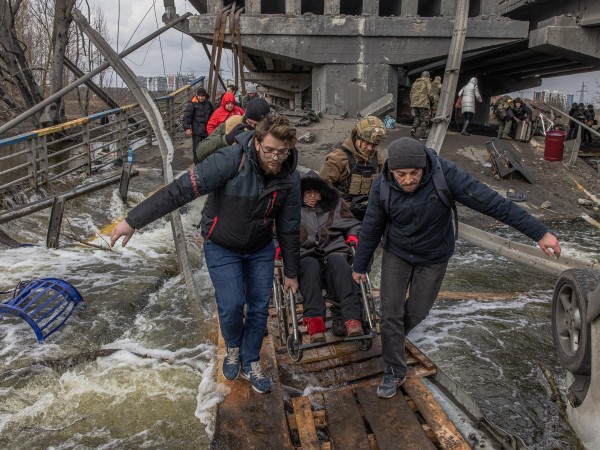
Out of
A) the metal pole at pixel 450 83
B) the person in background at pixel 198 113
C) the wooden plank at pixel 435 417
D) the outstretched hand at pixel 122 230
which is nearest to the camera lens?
the outstretched hand at pixel 122 230

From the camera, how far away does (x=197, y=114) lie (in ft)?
34.7

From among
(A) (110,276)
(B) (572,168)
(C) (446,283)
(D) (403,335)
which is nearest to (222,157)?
(D) (403,335)

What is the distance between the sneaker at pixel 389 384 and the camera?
3566 millimetres

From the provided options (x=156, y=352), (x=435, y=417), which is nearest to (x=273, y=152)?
(x=435, y=417)

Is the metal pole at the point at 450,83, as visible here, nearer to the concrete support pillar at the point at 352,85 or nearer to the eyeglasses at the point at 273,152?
the concrete support pillar at the point at 352,85

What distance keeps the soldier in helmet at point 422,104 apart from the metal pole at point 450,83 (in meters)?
1.14

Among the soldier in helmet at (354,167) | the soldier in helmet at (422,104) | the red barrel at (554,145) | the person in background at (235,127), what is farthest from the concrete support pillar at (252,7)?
the soldier in helmet at (354,167)

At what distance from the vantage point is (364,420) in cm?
342

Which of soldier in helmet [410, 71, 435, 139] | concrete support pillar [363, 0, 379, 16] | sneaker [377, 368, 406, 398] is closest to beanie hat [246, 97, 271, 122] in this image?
sneaker [377, 368, 406, 398]

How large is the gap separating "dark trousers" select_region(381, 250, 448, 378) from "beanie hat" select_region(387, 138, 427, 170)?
690 mm

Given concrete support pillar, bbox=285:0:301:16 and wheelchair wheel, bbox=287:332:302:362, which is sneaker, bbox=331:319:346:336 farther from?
concrete support pillar, bbox=285:0:301:16

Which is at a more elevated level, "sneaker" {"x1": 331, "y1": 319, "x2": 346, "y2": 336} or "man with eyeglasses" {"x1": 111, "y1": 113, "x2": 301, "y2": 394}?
"man with eyeglasses" {"x1": 111, "y1": 113, "x2": 301, "y2": 394}

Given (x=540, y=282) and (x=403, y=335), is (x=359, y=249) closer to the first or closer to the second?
(x=403, y=335)

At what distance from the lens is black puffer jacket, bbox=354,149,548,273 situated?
328 cm
